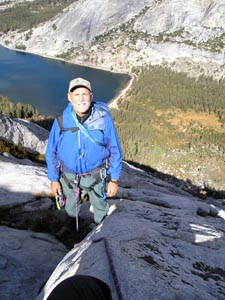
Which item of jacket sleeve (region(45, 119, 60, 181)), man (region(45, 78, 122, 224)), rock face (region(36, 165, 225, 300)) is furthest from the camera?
jacket sleeve (region(45, 119, 60, 181))

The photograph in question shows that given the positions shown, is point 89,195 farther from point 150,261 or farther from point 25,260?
point 150,261

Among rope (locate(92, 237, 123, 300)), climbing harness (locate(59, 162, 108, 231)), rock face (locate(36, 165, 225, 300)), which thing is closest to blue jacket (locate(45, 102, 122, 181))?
climbing harness (locate(59, 162, 108, 231))

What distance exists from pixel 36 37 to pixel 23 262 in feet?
652

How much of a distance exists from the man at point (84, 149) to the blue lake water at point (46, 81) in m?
91.7

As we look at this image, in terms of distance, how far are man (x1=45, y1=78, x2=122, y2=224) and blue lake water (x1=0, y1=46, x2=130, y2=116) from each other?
91672mm

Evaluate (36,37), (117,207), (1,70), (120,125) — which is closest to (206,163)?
(120,125)

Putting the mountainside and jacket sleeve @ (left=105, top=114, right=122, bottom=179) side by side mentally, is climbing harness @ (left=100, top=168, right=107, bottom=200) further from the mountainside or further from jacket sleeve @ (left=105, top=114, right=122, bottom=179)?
the mountainside

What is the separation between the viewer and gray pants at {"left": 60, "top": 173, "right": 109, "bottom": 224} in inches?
280

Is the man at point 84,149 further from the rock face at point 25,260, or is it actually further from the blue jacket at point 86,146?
the rock face at point 25,260

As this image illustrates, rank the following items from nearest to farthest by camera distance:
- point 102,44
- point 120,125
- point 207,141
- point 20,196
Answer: point 20,196, point 207,141, point 120,125, point 102,44

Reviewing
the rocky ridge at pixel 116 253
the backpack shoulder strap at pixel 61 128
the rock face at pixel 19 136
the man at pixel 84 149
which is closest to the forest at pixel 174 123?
the rock face at pixel 19 136

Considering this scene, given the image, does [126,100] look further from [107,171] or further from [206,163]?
[107,171]

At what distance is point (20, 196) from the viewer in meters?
10.4

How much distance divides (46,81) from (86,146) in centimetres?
12843
